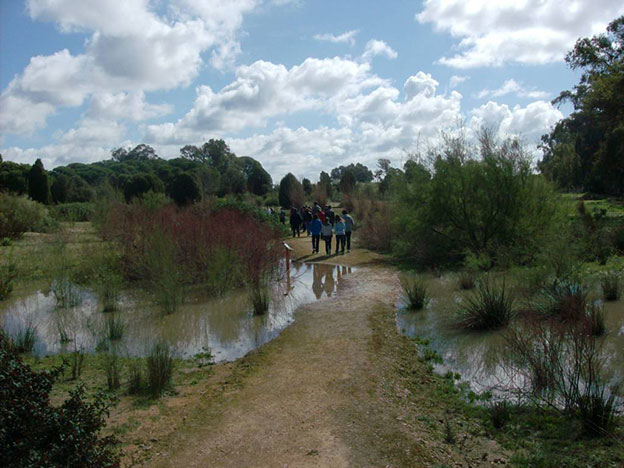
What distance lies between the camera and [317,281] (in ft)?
47.9

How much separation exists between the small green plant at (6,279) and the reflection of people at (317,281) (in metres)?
7.95

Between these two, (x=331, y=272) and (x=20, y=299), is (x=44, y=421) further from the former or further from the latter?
(x=331, y=272)

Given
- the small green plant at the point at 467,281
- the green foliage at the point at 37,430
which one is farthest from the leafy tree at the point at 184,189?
the green foliage at the point at 37,430

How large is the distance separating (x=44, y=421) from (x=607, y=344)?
7619mm

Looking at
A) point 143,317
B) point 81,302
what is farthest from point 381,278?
point 81,302

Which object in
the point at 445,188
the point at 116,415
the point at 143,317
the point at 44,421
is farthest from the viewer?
the point at 445,188

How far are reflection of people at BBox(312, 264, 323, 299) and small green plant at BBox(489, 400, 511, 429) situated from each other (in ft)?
23.8

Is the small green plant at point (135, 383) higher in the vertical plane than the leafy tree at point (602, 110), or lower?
lower

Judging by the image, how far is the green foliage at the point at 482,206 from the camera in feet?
49.5

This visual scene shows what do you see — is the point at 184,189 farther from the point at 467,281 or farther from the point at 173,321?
the point at 467,281

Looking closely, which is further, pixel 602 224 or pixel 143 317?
pixel 602 224

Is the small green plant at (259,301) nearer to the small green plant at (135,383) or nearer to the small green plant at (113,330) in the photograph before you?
the small green plant at (113,330)

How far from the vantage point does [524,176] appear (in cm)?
1511

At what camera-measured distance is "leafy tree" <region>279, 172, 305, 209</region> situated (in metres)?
37.4
